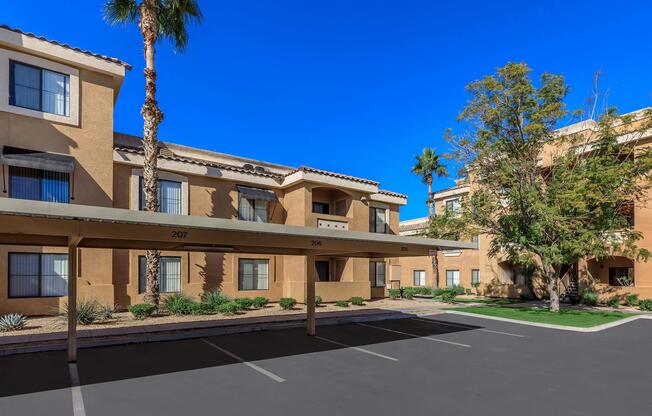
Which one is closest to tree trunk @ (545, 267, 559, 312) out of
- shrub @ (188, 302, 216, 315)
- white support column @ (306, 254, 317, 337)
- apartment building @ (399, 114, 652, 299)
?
apartment building @ (399, 114, 652, 299)

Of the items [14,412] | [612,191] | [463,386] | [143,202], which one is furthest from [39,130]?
[612,191]

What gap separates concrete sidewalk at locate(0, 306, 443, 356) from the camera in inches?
436

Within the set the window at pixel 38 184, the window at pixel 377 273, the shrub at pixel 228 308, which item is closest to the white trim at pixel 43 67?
the window at pixel 38 184

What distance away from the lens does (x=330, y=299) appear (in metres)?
25.1

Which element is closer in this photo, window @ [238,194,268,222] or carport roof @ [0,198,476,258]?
carport roof @ [0,198,476,258]

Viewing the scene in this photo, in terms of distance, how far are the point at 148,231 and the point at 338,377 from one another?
207 inches

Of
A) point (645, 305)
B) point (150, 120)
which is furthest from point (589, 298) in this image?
point (150, 120)

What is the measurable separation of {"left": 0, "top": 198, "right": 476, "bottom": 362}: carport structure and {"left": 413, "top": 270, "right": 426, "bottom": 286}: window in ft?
94.0

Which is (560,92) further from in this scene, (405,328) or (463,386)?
(463,386)

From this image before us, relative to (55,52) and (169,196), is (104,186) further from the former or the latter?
(55,52)

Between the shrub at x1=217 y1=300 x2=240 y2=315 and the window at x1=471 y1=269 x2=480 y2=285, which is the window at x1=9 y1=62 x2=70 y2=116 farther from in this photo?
the window at x1=471 y1=269 x2=480 y2=285

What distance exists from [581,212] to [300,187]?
49.9 ft

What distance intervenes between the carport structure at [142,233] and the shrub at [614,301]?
1828 cm

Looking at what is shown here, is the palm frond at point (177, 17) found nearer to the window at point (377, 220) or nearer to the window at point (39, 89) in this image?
the window at point (39, 89)
